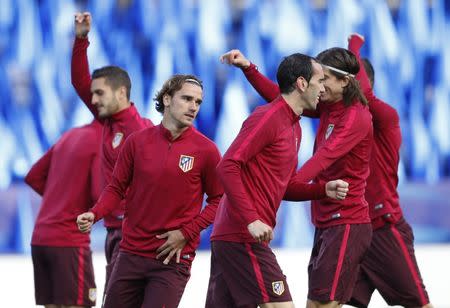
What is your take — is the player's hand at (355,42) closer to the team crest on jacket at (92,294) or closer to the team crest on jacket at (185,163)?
the team crest on jacket at (185,163)

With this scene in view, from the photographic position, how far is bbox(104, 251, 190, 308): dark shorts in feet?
19.0

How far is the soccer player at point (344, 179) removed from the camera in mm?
6422

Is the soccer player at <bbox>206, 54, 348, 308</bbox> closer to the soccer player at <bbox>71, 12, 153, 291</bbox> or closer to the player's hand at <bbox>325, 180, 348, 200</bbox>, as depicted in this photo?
the player's hand at <bbox>325, 180, 348, 200</bbox>

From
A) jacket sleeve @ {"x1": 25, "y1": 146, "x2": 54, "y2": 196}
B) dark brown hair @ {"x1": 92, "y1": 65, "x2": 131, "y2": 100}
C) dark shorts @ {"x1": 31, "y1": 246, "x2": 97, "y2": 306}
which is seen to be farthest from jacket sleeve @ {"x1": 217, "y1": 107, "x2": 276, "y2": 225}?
jacket sleeve @ {"x1": 25, "y1": 146, "x2": 54, "y2": 196}

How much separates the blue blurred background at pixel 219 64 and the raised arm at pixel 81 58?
484cm

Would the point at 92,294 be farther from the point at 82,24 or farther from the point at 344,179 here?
the point at 344,179

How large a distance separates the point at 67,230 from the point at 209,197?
5.79 feet

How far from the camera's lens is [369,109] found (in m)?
6.91

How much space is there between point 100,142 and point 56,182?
1.30 ft

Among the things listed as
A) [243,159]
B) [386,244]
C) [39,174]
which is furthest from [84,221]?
[386,244]

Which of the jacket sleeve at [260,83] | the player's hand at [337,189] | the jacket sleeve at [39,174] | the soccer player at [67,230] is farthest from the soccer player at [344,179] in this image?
the jacket sleeve at [39,174]

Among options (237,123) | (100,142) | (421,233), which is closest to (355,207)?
(100,142)

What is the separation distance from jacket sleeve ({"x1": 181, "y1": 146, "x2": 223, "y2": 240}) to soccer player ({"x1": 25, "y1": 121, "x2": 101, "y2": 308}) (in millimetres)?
1578

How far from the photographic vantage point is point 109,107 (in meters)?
7.19
